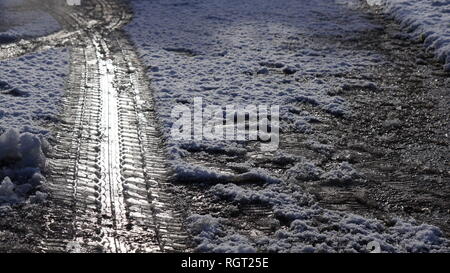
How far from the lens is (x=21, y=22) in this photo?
1332cm

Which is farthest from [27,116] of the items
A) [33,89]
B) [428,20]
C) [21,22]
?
[428,20]

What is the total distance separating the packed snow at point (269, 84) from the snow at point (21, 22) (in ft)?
5.85

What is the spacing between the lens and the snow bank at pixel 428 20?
11.5m

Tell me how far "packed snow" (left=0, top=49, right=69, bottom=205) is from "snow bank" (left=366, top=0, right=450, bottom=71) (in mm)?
6616

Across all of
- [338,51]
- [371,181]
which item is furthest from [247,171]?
[338,51]

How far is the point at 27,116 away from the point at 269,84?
3.81m

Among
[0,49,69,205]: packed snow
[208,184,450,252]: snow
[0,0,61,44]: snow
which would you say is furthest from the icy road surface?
[0,0,61,44]: snow

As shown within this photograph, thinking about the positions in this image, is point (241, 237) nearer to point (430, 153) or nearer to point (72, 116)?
point (430, 153)

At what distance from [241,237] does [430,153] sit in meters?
3.08

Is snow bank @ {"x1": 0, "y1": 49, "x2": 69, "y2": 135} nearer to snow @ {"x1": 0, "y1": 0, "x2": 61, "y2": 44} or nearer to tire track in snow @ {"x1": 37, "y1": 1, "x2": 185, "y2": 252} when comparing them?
tire track in snow @ {"x1": 37, "y1": 1, "x2": 185, "y2": 252}

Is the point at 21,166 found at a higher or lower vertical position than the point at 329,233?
higher

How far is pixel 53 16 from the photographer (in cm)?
1401

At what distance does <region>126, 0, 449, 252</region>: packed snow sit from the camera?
5.73 metres

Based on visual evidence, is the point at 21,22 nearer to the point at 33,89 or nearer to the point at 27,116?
the point at 33,89
